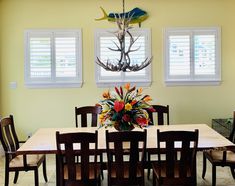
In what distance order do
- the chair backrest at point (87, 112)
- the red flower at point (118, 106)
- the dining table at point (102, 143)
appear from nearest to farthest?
the dining table at point (102, 143) → the red flower at point (118, 106) → the chair backrest at point (87, 112)

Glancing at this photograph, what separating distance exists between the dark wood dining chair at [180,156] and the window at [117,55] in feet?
8.40

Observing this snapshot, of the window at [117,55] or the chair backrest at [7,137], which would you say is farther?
the window at [117,55]

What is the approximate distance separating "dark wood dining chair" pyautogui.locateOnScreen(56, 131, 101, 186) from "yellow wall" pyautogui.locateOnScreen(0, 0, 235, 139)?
8.53 feet

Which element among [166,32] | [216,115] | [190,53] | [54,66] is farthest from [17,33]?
[216,115]

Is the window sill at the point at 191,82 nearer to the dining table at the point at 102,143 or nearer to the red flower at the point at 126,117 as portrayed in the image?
the dining table at the point at 102,143

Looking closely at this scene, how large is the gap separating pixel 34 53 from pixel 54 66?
17.0 inches

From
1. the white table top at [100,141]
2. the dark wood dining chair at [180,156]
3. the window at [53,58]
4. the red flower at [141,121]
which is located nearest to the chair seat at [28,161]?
the white table top at [100,141]

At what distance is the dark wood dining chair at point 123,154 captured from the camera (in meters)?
3.13

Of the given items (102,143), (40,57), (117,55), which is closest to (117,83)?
(117,55)

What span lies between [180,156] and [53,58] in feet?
11.1

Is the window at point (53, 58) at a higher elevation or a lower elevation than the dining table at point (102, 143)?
higher

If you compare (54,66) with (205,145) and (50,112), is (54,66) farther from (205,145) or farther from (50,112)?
(205,145)

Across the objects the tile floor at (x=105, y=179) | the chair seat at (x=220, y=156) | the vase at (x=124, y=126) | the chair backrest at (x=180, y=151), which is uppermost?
the vase at (x=124, y=126)

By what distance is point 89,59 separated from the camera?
5863mm
